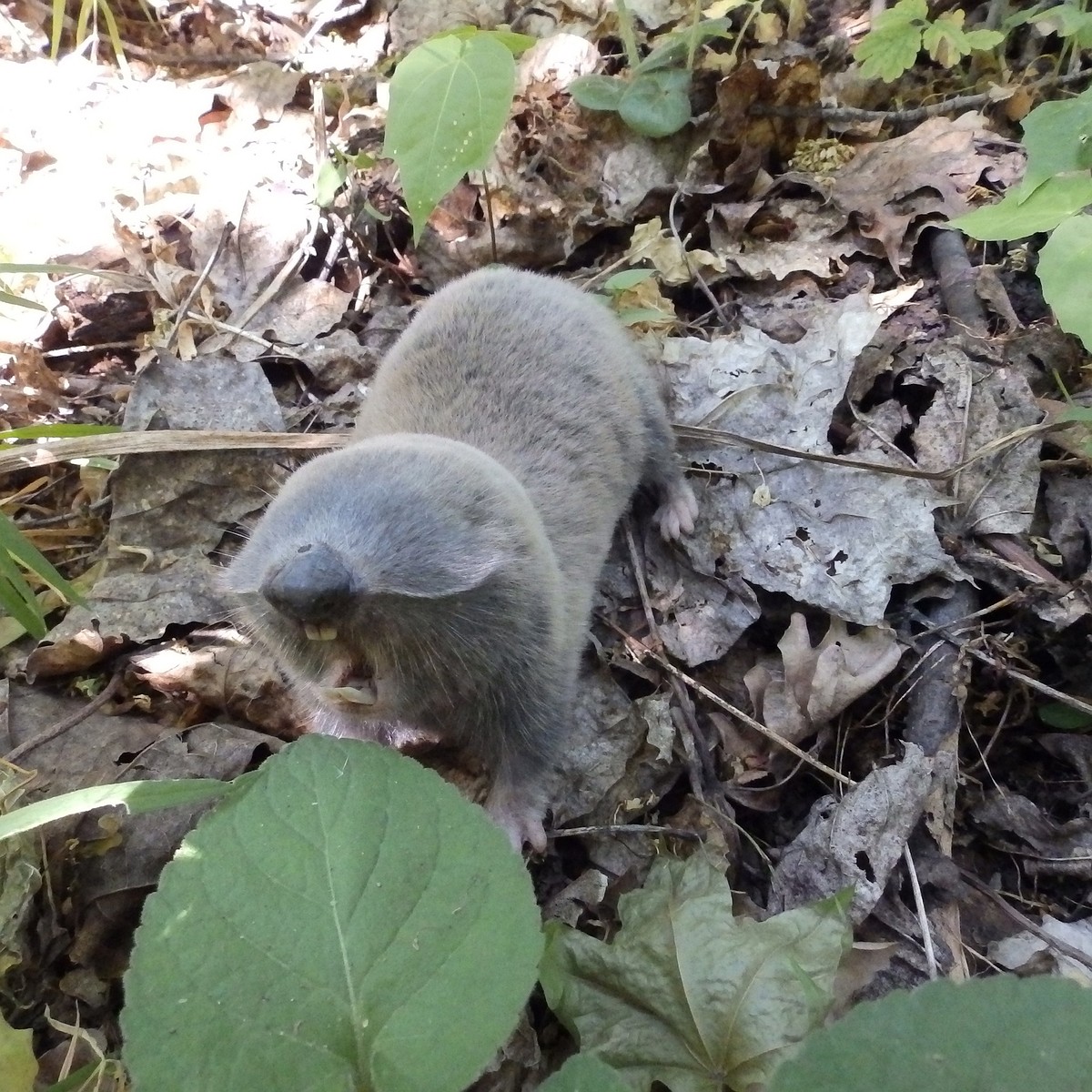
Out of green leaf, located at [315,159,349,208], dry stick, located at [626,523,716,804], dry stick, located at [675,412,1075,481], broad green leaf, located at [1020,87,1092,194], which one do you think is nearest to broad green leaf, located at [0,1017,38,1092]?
dry stick, located at [626,523,716,804]

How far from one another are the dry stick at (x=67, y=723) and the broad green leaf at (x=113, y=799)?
2.93 feet

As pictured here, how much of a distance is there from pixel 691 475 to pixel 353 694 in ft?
7.13

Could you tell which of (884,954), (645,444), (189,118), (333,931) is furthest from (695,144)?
(333,931)

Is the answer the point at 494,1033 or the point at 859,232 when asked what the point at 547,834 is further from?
the point at 859,232

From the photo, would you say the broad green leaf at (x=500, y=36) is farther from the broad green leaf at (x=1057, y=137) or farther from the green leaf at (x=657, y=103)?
the broad green leaf at (x=1057, y=137)

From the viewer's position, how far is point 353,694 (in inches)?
97.8

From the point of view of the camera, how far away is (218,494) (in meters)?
3.75

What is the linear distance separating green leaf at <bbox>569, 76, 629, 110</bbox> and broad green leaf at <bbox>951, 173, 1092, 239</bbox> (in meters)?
2.31

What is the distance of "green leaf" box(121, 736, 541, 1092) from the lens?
157 centimetres

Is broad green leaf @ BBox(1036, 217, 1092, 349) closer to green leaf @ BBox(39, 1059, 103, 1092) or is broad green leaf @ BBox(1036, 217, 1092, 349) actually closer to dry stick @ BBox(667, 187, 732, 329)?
dry stick @ BBox(667, 187, 732, 329)

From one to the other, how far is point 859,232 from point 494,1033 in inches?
162

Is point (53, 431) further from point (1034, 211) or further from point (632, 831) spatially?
point (1034, 211)

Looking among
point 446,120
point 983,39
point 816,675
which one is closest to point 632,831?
point 816,675

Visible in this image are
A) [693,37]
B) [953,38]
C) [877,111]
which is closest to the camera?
[953,38]
